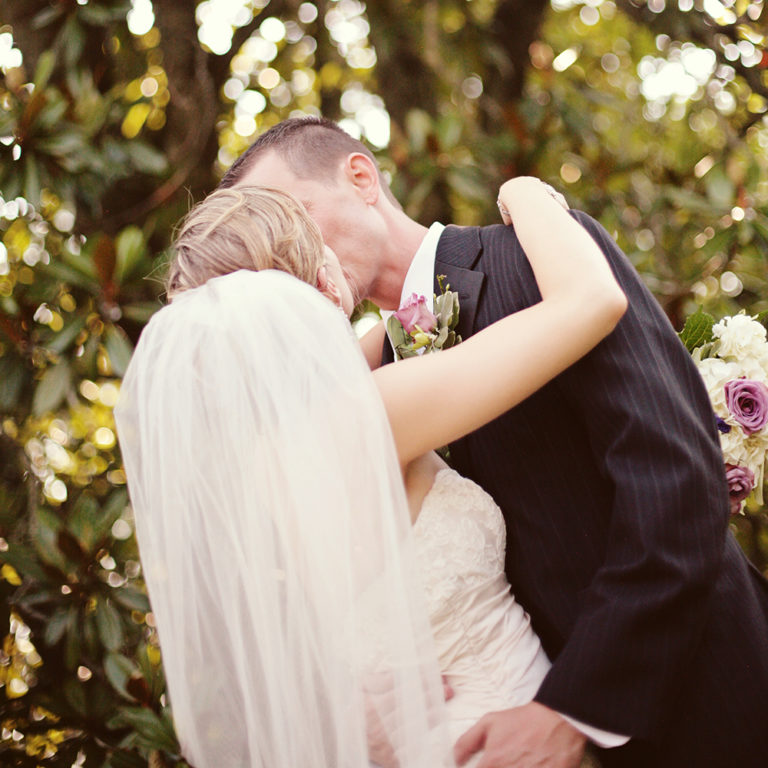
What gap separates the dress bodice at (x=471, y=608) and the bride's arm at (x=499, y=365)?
0.60ft

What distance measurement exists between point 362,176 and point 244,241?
699 mm

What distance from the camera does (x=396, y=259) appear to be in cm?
204

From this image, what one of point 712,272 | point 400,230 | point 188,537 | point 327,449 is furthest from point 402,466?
point 712,272

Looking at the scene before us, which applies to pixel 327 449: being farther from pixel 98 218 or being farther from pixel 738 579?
pixel 98 218

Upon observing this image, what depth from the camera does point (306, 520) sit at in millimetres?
1266

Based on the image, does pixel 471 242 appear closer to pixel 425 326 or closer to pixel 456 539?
pixel 425 326

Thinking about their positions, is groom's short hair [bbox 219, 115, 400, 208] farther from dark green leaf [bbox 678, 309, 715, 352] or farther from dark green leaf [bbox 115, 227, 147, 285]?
dark green leaf [bbox 678, 309, 715, 352]

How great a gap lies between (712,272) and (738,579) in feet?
7.92

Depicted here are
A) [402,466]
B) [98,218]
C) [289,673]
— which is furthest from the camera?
[98,218]

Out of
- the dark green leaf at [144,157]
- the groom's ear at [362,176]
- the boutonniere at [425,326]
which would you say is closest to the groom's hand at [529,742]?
the boutonniere at [425,326]

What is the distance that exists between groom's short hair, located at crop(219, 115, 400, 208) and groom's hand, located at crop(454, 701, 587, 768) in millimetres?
1367

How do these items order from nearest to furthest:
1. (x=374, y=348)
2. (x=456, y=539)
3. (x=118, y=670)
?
(x=456, y=539), (x=374, y=348), (x=118, y=670)

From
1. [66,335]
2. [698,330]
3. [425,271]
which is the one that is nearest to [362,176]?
[425,271]

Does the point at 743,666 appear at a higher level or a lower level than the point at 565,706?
lower
